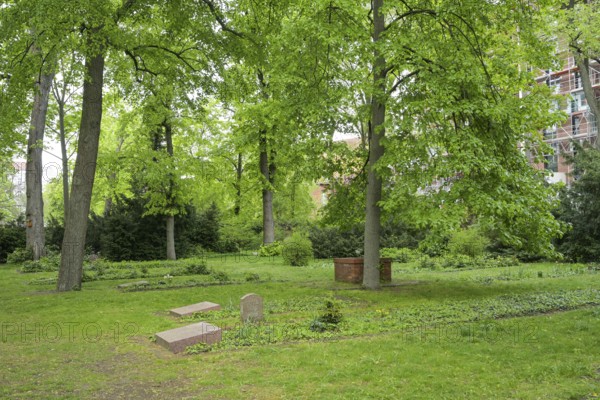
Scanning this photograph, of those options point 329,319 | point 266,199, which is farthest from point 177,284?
point 266,199

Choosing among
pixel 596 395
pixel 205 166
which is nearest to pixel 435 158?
pixel 596 395

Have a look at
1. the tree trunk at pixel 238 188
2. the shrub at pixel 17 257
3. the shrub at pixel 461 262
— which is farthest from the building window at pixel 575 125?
the shrub at pixel 17 257

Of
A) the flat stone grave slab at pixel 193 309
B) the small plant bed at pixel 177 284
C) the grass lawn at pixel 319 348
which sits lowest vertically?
the grass lawn at pixel 319 348

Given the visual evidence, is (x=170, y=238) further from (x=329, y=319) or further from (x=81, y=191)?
(x=329, y=319)

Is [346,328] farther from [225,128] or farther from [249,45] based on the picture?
[225,128]

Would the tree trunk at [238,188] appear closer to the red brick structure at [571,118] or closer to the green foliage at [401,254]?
the green foliage at [401,254]

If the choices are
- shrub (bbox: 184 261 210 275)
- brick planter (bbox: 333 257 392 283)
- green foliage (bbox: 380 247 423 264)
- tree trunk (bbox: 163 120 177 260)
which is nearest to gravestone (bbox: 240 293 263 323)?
brick planter (bbox: 333 257 392 283)

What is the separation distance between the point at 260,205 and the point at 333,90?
74.5ft

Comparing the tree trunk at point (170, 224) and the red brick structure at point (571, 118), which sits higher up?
the red brick structure at point (571, 118)

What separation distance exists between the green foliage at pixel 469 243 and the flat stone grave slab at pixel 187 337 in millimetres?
16960

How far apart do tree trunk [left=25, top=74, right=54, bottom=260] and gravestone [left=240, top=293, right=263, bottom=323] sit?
18.9m

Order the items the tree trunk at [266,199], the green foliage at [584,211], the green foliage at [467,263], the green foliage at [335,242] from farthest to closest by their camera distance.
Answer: the tree trunk at [266,199]
the green foliage at [335,242]
the green foliage at [467,263]
the green foliage at [584,211]

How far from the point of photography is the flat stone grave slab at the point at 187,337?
7023 mm

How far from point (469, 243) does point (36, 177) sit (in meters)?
21.6
